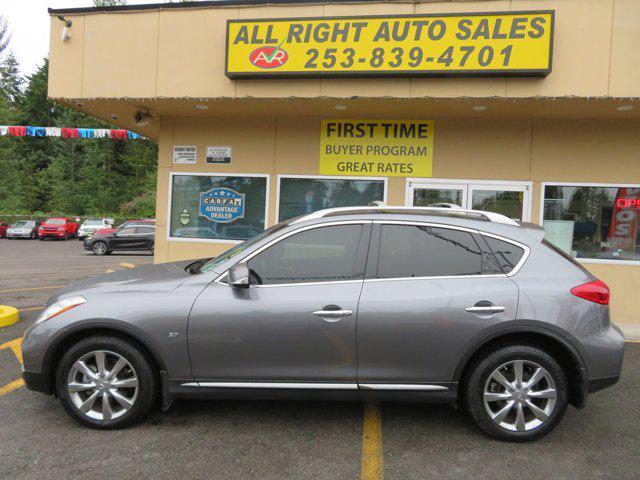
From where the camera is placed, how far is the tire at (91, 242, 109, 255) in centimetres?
2159

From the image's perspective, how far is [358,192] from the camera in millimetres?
7891

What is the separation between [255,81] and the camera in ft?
22.5

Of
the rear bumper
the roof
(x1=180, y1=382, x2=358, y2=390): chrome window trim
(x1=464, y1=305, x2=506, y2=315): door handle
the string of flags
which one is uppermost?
the string of flags

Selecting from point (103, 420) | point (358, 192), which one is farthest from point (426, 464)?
point (358, 192)

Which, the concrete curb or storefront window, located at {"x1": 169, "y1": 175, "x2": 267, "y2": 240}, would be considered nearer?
the concrete curb

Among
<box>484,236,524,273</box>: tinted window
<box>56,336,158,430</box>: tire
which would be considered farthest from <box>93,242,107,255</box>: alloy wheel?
<box>484,236,524,273</box>: tinted window

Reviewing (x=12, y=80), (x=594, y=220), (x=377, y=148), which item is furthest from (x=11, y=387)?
(x=12, y=80)

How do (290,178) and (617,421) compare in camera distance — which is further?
(290,178)

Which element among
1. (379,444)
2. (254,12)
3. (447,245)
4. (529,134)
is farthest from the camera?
(529,134)

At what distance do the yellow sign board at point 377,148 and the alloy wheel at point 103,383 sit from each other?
512cm

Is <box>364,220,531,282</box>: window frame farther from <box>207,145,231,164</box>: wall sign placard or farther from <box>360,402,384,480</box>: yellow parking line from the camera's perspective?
<box>207,145,231,164</box>: wall sign placard

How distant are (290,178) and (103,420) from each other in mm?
5251

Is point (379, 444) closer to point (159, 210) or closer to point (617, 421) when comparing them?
point (617, 421)

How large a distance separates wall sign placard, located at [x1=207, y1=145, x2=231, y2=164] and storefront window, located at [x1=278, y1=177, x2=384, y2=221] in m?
1.04
